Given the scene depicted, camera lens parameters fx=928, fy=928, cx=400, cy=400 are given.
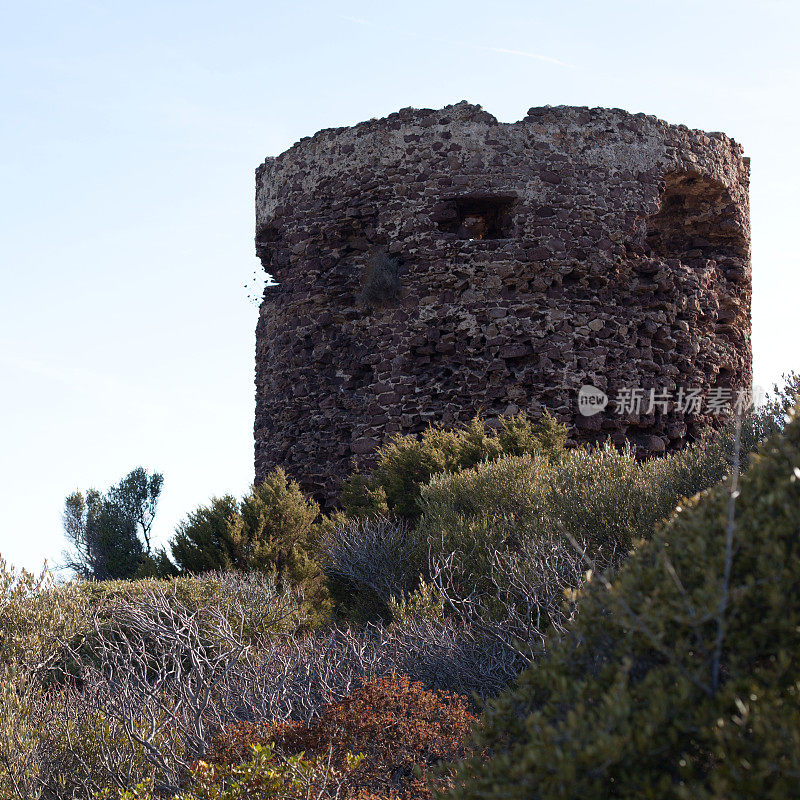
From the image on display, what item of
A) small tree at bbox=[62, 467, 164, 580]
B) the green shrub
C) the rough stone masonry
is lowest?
small tree at bbox=[62, 467, 164, 580]

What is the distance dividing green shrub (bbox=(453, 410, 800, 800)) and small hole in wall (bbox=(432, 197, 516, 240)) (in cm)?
845

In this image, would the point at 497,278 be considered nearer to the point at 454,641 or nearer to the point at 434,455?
the point at 434,455

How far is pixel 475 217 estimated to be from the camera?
1129 centimetres

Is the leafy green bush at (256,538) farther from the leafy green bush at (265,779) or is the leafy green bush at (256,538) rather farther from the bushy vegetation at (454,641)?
the leafy green bush at (265,779)

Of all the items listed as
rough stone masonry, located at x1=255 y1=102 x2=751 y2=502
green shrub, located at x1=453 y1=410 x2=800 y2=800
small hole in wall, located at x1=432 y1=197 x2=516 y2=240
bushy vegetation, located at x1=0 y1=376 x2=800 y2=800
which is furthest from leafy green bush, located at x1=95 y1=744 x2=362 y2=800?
small hole in wall, located at x1=432 y1=197 x2=516 y2=240

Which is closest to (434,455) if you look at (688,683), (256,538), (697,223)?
(256,538)

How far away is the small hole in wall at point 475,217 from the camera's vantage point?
35.4ft

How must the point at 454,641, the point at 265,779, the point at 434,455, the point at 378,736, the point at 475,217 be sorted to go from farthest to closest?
Result: the point at 475,217 → the point at 434,455 → the point at 454,641 → the point at 378,736 → the point at 265,779

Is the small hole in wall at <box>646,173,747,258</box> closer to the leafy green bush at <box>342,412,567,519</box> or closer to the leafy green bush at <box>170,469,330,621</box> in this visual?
the leafy green bush at <box>342,412,567,519</box>

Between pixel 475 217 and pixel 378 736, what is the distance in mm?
8207

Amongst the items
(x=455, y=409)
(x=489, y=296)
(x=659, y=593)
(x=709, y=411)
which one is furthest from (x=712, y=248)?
(x=659, y=593)

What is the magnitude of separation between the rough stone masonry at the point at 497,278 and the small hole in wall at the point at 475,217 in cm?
3

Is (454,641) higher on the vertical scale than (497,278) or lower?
lower

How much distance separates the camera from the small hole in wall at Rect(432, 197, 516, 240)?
10797 mm
